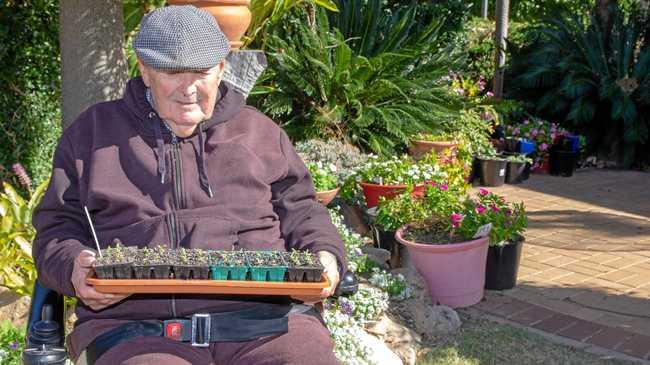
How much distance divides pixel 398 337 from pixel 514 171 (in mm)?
4377

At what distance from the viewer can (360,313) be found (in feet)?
12.4

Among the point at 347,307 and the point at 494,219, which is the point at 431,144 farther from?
the point at 347,307

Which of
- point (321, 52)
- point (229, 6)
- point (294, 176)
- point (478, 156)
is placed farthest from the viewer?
point (478, 156)

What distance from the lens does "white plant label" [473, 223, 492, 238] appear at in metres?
4.36

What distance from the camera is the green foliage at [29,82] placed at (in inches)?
204

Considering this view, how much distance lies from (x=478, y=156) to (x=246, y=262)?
235 inches

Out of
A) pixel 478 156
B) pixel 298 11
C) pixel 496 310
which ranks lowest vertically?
pixel 496 310

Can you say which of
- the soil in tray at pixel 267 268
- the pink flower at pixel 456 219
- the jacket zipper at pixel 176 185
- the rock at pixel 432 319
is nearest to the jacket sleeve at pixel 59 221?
the jacket zipper at pixel 176 185

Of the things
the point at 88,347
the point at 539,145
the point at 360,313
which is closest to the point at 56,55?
the point at 360,313

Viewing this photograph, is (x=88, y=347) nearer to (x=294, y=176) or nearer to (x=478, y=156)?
(x=294, y=176)

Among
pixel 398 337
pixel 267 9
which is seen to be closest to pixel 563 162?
pixel 267 9

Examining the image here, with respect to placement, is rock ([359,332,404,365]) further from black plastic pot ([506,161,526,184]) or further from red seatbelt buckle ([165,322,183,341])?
black plastic pot ([506,161,526,184])

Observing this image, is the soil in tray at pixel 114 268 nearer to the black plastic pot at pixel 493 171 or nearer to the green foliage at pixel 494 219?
the green foliage at pixel 494 219

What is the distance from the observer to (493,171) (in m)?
7.67
